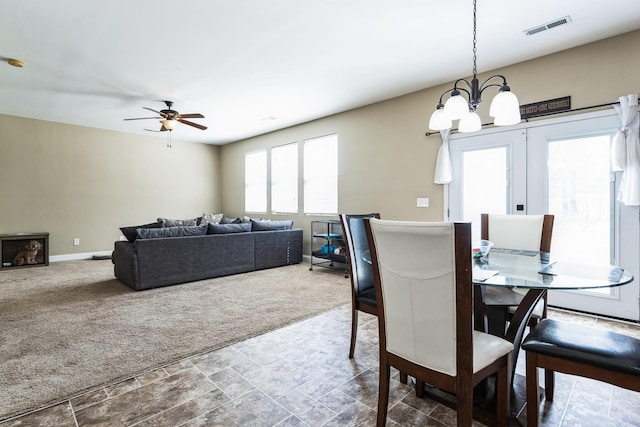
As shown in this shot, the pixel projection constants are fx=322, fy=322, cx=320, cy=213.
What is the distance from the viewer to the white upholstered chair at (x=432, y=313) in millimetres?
1188

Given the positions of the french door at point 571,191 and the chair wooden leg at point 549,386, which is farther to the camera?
the french door at point 571,191

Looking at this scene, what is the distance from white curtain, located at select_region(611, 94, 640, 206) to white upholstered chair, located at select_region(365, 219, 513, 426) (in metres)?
2.48

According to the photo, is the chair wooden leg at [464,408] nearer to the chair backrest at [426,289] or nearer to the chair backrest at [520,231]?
the chair backrest at [426,289]

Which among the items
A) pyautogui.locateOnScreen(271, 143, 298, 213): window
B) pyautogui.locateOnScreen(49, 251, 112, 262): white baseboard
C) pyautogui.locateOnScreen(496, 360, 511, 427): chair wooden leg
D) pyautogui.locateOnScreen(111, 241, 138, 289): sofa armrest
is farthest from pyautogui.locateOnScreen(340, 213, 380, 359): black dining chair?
pyautogui.locateOnScreen(49, 251, 112, 262): white baseboard

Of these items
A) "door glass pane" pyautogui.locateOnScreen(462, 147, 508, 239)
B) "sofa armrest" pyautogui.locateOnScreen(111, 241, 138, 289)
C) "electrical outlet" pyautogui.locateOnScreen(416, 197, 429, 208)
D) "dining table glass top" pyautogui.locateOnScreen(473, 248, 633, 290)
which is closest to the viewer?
"dining table glass top" pyautogui.locateOnScreen(473, 248, 633, 290)

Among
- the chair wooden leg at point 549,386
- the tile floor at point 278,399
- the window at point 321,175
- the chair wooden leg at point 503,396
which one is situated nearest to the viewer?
the chair wooden leg at point 503,396

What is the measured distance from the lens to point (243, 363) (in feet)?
7.35

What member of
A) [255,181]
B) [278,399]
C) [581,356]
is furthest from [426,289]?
[255,181]

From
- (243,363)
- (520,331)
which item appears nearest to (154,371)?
(243,363)

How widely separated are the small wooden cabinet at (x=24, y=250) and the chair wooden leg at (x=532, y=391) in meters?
7.27

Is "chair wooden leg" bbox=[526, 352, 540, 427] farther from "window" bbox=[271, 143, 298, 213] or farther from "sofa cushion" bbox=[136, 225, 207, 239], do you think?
"window" bbox=[271, 143, 298, 213]

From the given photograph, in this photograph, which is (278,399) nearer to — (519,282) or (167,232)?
(519,282)

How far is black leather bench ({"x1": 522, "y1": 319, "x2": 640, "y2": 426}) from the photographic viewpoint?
4.07 feet

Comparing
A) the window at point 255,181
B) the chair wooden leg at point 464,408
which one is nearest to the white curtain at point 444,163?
the chair wooden leg at point 464,408
